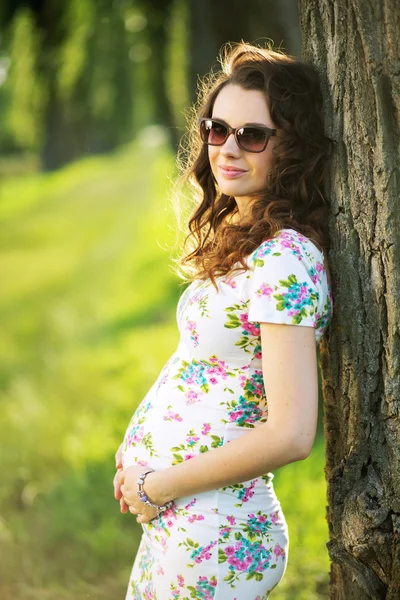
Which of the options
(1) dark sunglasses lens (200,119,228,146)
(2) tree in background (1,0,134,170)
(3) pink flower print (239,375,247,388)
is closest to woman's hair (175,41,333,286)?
(1) dark sunglasses lens (200,119,228,146)

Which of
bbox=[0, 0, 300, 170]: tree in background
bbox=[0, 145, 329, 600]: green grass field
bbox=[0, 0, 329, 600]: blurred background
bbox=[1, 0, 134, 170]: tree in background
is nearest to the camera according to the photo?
bbox=[0, 145, 329, 600]: green grass field

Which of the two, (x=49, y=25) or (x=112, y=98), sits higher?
(x=49, y=25)

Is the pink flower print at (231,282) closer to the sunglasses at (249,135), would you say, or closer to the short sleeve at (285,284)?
the short sleeve at (285,284)

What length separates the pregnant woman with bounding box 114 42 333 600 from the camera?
5.48ft

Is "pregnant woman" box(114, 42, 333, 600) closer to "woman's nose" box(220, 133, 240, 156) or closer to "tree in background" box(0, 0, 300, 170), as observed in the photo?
"woman's nose" box(220, 133, 240, 156)

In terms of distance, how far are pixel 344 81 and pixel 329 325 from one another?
1.94 feet

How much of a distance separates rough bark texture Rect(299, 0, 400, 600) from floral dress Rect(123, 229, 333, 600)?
0.13m

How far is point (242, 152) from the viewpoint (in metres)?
1.90

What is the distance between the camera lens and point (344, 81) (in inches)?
73.9

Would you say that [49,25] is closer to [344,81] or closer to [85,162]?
[85,162]

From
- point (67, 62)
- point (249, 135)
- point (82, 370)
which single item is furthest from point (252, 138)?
point (67, 62)

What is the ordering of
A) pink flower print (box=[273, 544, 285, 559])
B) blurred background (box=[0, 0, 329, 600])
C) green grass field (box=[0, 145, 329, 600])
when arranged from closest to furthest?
pink flower print (box=[273, 544, 285, 559]) → green grass field (box=[0, 145, 329, 600]) → blurred background (box=[0, 0, 329, 600])

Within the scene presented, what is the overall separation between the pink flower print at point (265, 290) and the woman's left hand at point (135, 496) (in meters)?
0.51

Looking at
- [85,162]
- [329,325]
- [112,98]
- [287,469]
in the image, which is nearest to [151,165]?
[85,162]
